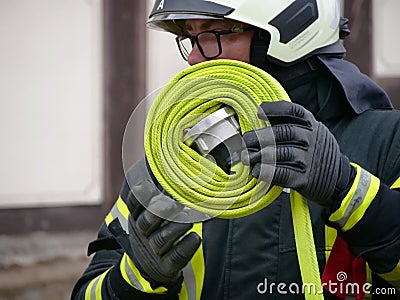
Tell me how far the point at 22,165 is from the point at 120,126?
55cm

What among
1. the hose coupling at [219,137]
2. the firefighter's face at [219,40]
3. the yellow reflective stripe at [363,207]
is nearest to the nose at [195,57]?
the firefighter's face at [219,40]

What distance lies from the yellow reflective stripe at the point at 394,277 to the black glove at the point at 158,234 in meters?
0.38

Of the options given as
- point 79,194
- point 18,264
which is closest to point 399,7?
point 79,194

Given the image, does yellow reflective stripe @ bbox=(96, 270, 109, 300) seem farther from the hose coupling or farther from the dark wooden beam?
the dark wooden beam

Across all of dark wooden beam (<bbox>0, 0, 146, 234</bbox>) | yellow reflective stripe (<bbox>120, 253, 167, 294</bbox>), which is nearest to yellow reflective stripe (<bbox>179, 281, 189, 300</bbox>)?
yellow reflective stripe (<bbox>120, 253, 167, 294</bbox>)

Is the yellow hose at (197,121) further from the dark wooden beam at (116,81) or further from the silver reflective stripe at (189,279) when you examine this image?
the dark wooden beam at (116,81)

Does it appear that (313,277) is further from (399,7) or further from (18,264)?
(399,7)

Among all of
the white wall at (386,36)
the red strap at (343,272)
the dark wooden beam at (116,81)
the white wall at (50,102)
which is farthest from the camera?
the white wall at (386,36)

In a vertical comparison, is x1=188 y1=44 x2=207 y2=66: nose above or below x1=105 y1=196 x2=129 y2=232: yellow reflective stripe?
above

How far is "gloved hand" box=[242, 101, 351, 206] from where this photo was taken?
5.49ft

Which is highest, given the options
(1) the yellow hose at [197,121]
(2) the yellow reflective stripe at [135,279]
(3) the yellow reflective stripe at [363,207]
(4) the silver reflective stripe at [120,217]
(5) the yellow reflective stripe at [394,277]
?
(1) the yellow hose at [197,121]

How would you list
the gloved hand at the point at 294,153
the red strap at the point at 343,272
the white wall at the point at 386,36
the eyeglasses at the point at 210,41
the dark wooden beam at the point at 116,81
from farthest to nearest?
the white wall at the point at 386,36 → the dark wooden beam at the point at 116,81 → the eyeglasses at the point at 210,41 → the red strap at the point at 343,272 → the gloved hand at the point at 294,153

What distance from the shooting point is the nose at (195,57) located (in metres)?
2.02

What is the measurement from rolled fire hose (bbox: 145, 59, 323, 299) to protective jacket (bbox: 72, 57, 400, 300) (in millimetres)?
141
